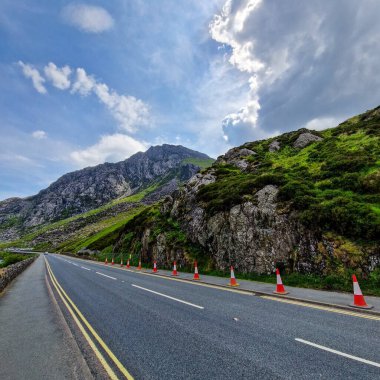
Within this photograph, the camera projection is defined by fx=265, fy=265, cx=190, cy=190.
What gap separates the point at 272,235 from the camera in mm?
16984

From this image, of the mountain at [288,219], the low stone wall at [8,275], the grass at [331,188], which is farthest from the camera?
the low stone wall at [8,275]

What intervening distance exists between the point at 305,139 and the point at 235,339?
4052 cm

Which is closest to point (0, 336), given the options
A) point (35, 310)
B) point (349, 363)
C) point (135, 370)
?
point (35, 310)

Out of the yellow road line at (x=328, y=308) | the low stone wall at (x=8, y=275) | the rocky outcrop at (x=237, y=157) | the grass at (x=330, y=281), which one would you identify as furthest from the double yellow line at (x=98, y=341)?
the rocky outcrop at (x=237, y=157)

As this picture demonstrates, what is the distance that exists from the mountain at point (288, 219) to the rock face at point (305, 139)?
23.3 feet

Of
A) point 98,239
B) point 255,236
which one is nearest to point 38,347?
point 255,236

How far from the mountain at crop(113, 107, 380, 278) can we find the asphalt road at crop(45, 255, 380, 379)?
17.6ft

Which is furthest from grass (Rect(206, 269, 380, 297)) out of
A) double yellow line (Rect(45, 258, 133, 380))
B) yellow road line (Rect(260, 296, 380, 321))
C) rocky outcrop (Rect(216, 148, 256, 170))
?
rocky outcrop (Rect(216, 148, 256, 170))

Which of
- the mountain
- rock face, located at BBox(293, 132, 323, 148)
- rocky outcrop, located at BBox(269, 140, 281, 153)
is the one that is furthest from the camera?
rocky outcrop, located at BBox(269, 140, 281, 153)

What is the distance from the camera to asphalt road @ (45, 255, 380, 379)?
5148 mm

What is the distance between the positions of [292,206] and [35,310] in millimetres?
15302

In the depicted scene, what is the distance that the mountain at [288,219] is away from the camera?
1386 centimetres

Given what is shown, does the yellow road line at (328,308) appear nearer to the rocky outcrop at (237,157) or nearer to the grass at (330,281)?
the grass at (330,281)

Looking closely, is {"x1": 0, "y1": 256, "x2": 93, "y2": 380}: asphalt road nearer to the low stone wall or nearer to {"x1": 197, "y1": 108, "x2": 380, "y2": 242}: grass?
the low stone wall
